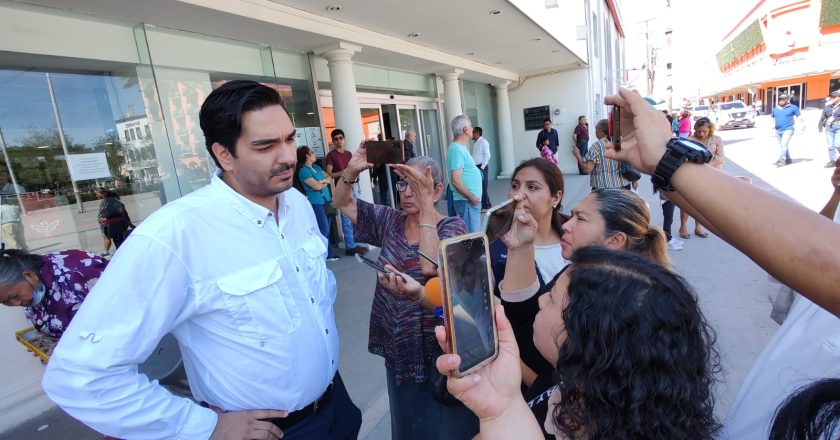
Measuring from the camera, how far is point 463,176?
552cm

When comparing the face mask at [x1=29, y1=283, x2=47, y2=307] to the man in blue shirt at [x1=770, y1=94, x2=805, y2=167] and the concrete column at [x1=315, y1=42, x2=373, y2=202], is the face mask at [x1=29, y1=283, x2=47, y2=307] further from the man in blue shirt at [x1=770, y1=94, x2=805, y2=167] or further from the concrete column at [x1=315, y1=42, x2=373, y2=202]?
the man in blue shirt at [x1=770, y1=94, x2=805, y2=167]

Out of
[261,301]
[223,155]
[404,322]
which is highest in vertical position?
[223,155]

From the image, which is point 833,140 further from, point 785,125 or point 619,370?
point 619,370

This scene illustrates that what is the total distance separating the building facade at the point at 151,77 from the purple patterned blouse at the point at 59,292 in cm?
134

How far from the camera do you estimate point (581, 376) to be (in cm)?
93

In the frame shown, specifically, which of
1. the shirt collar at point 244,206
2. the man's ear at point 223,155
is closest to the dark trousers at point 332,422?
the shirt collar at point 244,206

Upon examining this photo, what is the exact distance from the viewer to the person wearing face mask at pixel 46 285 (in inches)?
83.4

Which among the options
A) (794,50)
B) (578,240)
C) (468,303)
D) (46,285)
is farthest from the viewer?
(794,50)

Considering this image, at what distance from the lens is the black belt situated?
1399mm

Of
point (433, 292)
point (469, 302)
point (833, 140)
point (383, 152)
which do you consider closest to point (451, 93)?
point (383, 152)

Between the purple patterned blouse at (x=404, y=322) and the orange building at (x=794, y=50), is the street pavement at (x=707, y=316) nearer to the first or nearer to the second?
the purple patterned blouse at (x=404, y=322)

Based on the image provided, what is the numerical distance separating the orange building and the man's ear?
124 feet

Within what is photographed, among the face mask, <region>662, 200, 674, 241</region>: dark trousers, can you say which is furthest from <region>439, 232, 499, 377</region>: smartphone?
<region>662, 200, 674, 241</region>: dark trousers

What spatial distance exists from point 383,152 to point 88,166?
352cm
